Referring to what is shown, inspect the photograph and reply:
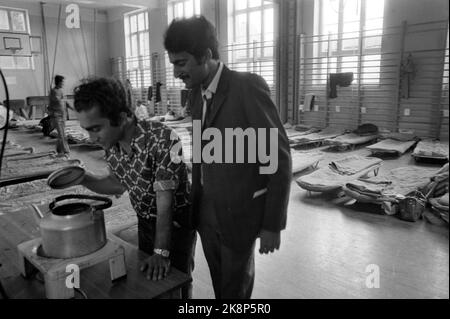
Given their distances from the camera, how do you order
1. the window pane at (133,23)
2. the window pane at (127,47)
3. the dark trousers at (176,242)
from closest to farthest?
the dark trousers at (176,242) → the window pane at (133,23) → the window pane at (127,47)

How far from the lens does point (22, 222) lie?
5.80ft

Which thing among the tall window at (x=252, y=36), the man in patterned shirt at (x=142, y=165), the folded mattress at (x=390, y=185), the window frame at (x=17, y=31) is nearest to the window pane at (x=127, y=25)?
the window frame at (x=17, y=31)

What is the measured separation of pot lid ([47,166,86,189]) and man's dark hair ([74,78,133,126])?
0.20m

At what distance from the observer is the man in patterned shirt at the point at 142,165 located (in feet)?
3.91

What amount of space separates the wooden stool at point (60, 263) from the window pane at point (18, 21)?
11.1 metres

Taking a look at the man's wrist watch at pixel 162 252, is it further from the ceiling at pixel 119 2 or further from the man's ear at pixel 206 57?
the ceiling at pixel 119 2

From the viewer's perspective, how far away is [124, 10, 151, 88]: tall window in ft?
39.0

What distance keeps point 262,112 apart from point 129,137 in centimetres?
49

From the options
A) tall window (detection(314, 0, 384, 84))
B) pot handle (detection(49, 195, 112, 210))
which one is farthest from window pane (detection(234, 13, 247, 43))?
pot handle (detection(49, 195, 112, 210))

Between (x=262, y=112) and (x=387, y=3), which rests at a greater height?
(x=387, y=3)

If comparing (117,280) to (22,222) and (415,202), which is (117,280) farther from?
(415,202)

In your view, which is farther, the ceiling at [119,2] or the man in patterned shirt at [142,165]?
the ceiling at [119,2]

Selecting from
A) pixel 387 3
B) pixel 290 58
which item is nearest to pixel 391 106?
pixel 387 3
